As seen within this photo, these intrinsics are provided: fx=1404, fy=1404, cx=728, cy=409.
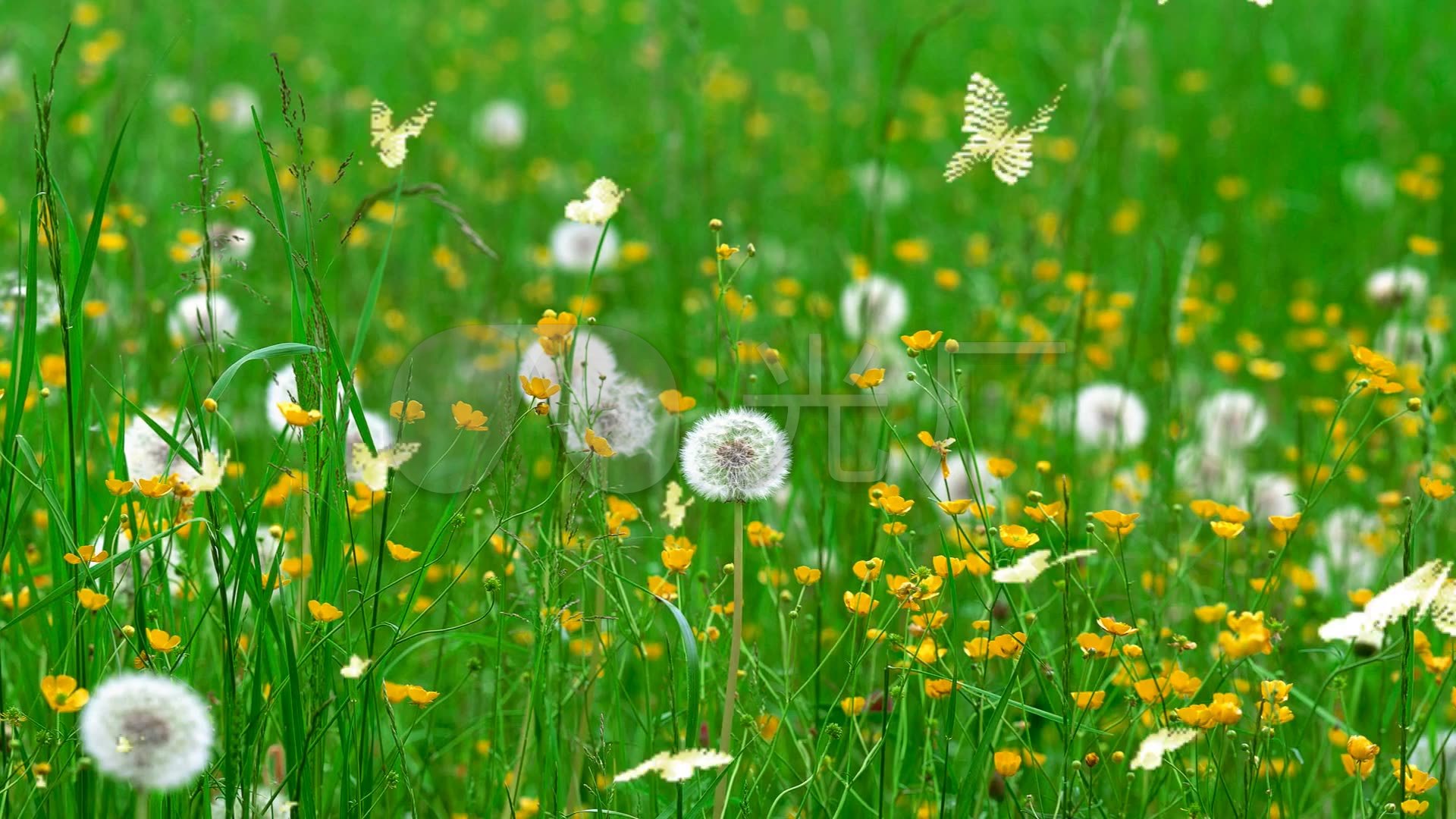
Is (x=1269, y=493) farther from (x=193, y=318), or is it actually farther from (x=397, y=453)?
(x=193, y=318)

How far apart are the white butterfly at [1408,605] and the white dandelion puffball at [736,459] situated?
52 cm

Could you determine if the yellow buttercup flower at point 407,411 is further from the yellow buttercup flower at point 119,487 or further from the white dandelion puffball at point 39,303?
the white dandelion puffball at point 39,303

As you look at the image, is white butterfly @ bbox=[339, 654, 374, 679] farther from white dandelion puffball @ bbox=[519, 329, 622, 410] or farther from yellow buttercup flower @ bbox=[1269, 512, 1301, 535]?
yellow buttercup flower @ bbox=[1269, 512, 1301, 535]

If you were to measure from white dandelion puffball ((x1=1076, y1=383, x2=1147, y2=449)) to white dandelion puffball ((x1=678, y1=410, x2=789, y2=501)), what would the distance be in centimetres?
141

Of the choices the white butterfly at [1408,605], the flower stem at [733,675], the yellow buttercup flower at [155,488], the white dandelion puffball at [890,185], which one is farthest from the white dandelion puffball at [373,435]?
the white dandelion puffball at [890,185]

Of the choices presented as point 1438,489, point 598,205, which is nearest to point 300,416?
point 598,205

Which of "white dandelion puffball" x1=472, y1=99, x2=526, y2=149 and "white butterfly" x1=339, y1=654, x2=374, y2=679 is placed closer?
"white butterfly" x1=339, y1=654, x2=374, y2=679

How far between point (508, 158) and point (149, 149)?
1.05 m

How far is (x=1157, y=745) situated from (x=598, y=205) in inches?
27.6

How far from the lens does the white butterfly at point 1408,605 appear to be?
3.51ft

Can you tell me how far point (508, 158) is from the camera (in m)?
4.35

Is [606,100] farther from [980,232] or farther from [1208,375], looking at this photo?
[1208,375]

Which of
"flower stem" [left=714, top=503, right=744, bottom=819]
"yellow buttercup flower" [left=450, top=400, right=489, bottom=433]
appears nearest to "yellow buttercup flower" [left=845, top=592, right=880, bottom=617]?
"flower stem" [left=714, top=503, right=744, bottom=819]

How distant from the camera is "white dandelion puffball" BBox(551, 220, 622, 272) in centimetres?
349
